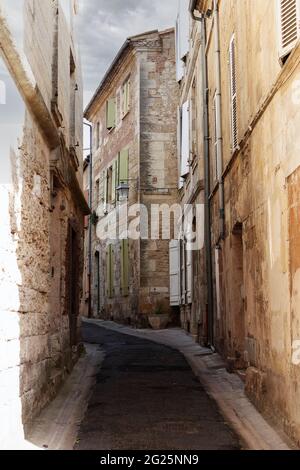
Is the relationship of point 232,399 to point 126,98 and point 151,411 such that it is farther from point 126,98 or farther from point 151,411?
point 126,98

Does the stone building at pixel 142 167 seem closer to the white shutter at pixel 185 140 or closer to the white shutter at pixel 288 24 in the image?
the white shutter at pixel 185 140

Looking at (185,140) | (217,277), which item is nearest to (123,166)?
(185,140)

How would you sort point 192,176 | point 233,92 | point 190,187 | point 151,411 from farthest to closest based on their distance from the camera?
1. point 190,187
2. point 192,176
3. point 233,92
4. point 151,411

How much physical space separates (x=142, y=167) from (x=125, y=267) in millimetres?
3163

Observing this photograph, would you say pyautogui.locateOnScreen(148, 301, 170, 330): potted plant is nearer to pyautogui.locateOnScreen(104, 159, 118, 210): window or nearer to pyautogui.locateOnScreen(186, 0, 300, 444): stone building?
pyautogui.locateOnScreen(104, 159, 118, 210): window

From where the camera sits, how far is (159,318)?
1855 centimetres

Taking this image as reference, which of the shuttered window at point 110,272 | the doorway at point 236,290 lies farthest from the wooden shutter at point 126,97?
the doorway at point 236,290

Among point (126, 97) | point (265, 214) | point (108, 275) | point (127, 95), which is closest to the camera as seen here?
point (265, 214)

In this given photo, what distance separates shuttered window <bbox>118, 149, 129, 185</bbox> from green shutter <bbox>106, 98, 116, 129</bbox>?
2.12 m

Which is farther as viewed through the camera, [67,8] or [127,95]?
[127,95]

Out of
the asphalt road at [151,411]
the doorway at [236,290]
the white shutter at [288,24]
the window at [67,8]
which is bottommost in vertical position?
the asphalt road at [151,411]

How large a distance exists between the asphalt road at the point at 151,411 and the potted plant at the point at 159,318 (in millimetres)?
7175

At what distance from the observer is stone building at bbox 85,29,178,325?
62.6 ft

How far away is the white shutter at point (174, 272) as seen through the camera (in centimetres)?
1782
